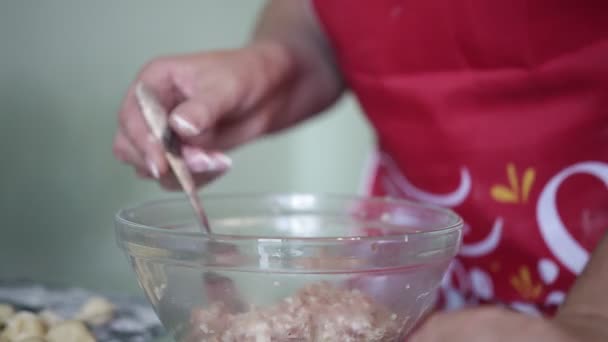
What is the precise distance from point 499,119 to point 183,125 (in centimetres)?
23

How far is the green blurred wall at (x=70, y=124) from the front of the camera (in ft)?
1.98

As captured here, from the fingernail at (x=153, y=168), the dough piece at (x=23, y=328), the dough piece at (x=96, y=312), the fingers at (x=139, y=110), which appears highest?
the fingers at (x=139, y=110)

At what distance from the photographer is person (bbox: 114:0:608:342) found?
42 centimetres

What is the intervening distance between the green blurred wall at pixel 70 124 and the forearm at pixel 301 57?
6.6 inches

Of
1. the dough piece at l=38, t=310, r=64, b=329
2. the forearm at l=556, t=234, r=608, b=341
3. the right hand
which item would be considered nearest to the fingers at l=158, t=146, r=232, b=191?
the right hand

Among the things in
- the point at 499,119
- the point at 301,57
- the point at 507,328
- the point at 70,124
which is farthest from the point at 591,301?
the point at 70,124

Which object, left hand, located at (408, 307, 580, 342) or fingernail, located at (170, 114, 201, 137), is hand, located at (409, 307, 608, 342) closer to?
left hand, located at (408, 307, 580, 342)

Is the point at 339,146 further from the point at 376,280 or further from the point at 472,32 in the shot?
the point at 376,280

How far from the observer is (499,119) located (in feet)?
1.49

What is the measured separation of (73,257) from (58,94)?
0.17 m

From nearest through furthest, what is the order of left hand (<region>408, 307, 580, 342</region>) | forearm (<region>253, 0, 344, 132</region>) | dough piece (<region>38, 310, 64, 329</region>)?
left hand (<region>408, 307, 580, 342</region>) < dough piece (<region>38, 310, 64, 329</region>) < forearm (<region>253, 0, 344, 132</region>)

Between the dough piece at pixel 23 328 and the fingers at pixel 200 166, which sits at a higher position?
the fingers at pixel 200 166

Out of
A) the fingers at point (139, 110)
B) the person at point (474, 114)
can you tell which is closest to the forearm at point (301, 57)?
the person at point (474, 114)

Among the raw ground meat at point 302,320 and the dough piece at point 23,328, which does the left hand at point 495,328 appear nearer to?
the raw ground meat at point 302,320
